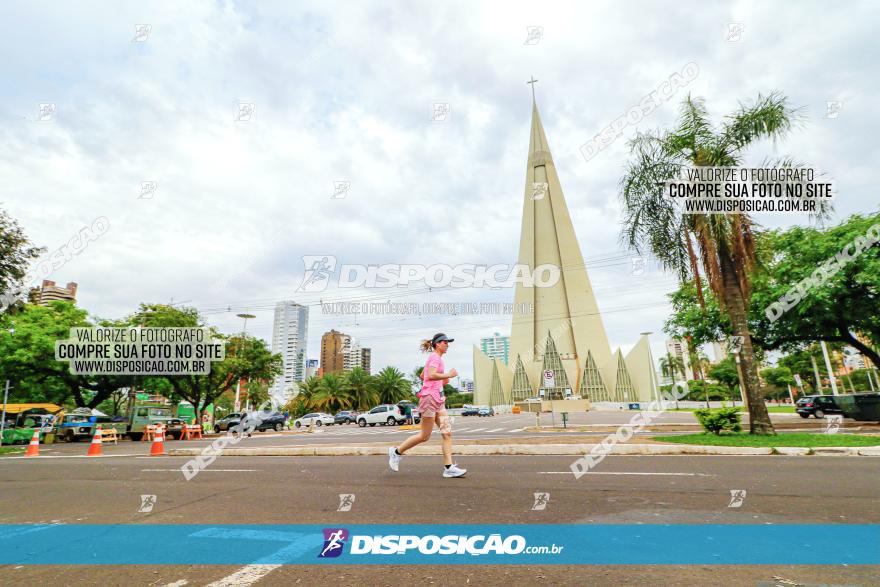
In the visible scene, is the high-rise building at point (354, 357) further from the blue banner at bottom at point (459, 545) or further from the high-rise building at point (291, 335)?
A: the blue banner at bottom at point (459, 545)

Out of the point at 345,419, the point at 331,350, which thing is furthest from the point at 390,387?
the point at 331,350

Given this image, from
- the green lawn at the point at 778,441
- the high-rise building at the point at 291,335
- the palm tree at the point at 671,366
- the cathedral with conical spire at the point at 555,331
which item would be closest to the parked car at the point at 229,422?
the green lawn at the point at 778,441

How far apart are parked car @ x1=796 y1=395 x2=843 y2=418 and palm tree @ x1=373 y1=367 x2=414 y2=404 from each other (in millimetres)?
48908

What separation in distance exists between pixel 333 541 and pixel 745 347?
12925 millimetres

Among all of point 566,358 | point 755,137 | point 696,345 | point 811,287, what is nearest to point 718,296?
point 755,137

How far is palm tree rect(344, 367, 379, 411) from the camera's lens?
63.2m

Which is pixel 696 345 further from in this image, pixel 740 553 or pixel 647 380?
pixel 647 380

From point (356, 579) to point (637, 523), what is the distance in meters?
2.55

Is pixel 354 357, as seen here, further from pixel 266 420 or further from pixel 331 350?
pixel 266 420

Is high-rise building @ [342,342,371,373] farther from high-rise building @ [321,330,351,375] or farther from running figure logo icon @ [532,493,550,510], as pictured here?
running figure logo icon @ [532,493,550,510]

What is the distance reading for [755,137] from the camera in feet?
41.5

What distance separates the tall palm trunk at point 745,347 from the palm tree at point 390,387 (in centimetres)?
5621

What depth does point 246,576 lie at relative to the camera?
295 centimetres

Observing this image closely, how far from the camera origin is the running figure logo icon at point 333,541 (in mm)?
3350
